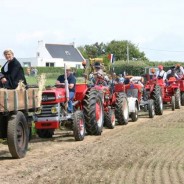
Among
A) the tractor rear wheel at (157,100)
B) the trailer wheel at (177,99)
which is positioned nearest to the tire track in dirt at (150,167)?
the tractor rear wheel at (157,100)

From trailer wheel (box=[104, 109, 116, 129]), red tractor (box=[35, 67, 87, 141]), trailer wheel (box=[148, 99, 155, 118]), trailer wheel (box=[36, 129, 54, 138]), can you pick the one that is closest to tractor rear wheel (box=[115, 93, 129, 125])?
trailer wheel (box=[104, 109, 116, 129])

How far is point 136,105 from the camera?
56.5 ft

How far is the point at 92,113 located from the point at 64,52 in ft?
255

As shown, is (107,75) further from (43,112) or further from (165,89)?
(165,89)

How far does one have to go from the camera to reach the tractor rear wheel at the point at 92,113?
1249 centimetres

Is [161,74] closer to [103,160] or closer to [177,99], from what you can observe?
[177,99]

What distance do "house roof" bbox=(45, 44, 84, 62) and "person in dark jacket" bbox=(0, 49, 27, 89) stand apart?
255 ft

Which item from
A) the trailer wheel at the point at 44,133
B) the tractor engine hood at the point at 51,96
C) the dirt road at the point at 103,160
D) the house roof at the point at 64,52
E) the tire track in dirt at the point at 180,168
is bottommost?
the tire track in dirt at the point at 180,168

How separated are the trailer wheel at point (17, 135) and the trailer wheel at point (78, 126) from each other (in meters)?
1.94

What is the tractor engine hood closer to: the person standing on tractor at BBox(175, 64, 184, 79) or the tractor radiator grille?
the tractor radiator grille

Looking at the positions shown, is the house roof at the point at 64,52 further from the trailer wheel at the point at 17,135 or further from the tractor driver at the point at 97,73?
the trailer wheel at the point at 17,135

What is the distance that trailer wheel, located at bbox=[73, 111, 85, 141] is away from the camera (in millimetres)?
11617

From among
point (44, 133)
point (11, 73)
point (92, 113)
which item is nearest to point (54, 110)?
point (92, 113)

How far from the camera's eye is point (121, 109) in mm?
15367
